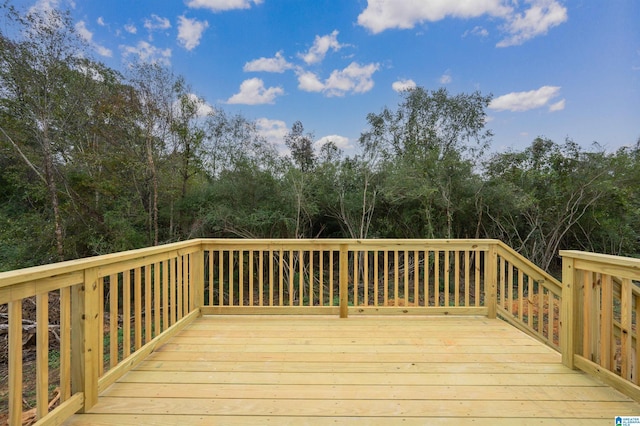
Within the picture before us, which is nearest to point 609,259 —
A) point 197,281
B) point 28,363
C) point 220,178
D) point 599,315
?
point 599,315

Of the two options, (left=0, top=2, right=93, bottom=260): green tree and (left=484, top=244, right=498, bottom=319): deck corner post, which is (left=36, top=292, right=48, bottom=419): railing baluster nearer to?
(left=484, top=244, right=498, bottom=319): deck corner post

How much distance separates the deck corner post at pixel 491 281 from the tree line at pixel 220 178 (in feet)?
8.77

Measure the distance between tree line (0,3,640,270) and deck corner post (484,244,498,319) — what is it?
2.67 m

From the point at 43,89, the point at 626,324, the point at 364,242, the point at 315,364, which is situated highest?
the point at 43,89

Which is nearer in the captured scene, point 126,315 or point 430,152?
point 126,315

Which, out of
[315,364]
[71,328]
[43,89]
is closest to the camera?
[71,328]

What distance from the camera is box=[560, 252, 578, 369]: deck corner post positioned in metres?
2.02

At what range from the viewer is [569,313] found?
2047 millimetres

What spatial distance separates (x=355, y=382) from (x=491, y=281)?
2.04m

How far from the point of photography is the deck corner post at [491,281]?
3084 mm

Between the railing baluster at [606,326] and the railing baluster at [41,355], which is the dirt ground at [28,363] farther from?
the railing baluster at [606,326]

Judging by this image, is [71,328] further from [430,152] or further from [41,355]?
[430,152]

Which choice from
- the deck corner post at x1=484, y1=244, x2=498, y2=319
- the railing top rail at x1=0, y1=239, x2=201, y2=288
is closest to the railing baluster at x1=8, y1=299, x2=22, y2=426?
the railing top rail at x1=0, y1=239, x2=201, y2=288

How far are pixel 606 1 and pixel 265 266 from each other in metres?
7.99
